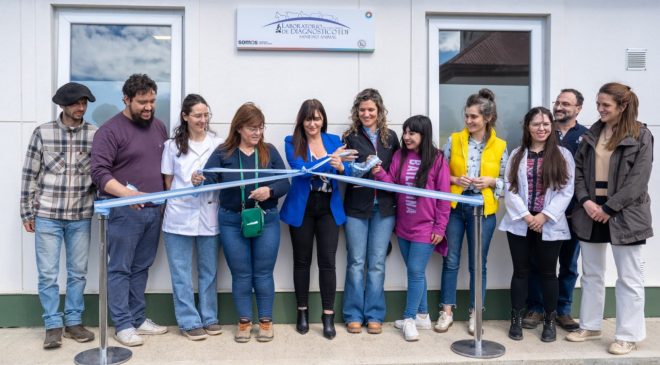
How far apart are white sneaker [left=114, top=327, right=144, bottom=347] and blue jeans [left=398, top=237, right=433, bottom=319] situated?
88.2 inches

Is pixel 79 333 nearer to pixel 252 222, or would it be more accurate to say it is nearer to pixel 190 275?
pixel 190 275

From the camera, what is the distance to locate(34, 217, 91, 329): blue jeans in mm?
4582

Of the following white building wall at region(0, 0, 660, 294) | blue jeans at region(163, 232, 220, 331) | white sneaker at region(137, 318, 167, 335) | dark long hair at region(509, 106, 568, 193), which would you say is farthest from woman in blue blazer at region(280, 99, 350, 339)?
dark long hair at region(509, 106, 568, 193)

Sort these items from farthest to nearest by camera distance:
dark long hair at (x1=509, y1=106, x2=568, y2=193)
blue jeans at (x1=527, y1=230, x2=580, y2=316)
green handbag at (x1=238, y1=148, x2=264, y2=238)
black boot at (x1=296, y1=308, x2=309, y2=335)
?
blue jeans at (x1=527, y1=230, x2=580, y2=316) → black boot at (x1=296, y1=308, x2=309, y2=335) → dark long hair at (x1=509, y1=106, x2=568, y2=193) → green handbag at (x1=238, y1=148, x2=264, y2=238)

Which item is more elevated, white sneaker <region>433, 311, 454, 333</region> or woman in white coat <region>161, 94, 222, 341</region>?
woman in white coat <region>161, 94, 222, 341</region>

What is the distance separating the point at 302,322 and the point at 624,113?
3123 millimetres

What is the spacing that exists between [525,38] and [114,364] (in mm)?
4672

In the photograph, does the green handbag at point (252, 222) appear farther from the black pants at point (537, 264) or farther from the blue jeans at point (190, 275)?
the black pants at point (537, 264)

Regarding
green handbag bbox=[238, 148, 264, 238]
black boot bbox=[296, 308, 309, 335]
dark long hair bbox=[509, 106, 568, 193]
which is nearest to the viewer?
green handbag bbox=[238, 148, 264, 238]

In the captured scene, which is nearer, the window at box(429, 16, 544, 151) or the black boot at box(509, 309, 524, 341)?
the black boot at box(509, 309, 524, 341)

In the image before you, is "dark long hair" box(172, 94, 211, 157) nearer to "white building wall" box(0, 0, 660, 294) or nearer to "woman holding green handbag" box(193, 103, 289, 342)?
"woman holding green handbag" box(193, 103, 289, 342)

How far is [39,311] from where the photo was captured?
505 cm

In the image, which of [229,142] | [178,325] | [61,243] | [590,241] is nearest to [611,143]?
[590,241]

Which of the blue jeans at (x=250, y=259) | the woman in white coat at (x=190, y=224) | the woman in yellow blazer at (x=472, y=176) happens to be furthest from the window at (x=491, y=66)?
the woman in white coat at (x=190, y=224)
